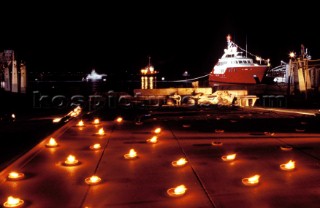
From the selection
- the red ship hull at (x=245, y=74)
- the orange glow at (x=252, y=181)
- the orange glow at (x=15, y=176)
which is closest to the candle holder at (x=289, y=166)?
the orange glow at (x=252, y=181)

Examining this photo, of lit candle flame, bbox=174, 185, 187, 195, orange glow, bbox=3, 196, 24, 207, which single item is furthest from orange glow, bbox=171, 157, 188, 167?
orange glow, bbox=3, 196, 24, 207

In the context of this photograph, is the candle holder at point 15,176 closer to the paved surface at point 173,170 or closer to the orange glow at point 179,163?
the paved surface at point 173,170

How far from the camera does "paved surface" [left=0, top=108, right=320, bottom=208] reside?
4.53 meters

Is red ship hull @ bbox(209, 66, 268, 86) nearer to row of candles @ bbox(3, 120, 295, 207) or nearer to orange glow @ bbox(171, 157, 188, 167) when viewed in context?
row of candles @ bbox(3, 120, 295, 207)

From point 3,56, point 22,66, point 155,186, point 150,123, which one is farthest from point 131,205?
point 22,66

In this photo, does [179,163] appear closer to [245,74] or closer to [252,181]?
[252,181]

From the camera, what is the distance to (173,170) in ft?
19.6

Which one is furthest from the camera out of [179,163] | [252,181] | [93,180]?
[179,163]

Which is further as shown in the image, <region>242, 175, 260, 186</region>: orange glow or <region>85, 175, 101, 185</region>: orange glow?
<region>85, 175, 101, 185</region>: orange glow

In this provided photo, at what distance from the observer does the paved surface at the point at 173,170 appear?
4.53m

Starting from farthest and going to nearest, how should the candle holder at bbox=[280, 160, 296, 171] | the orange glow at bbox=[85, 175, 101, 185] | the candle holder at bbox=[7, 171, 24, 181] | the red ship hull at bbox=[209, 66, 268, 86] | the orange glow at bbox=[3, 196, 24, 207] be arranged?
the red ship hull at bbox=[209, 66, 268, 86] < the candle holder at bbox=[280, 160, 296, 171] < the candle holder at bbox=[7, 171, 24, 181] < the orange glow at bbox=[85, 175, 101, 185] < the orange glow at bbox=[3, 196, 24, 207]

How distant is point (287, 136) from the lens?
29.6ft

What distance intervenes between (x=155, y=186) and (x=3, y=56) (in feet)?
91.5

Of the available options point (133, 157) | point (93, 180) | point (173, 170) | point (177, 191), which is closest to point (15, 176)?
point (93, 180)
